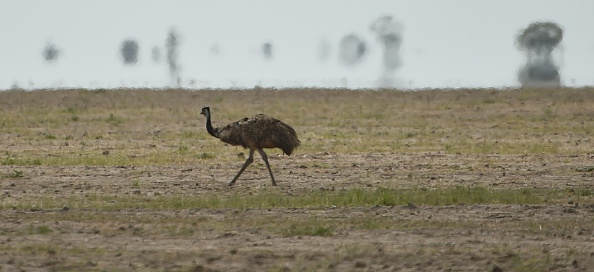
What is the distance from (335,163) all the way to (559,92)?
19.3 m

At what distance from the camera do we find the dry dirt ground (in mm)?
12789

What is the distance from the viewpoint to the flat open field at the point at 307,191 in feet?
43.2

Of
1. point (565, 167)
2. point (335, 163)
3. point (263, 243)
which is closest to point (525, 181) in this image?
point (565, 167)

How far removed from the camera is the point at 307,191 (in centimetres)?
1919

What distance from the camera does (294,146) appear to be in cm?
2016

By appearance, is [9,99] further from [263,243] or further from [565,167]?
[263,243]

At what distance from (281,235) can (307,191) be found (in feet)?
16.0

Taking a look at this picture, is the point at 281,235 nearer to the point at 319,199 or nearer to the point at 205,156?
the point at 319,199

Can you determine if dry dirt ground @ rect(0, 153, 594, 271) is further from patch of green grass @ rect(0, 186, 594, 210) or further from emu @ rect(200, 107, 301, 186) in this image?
emu @ rect(200, 107, 301, 186)

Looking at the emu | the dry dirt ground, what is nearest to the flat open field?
the dry dirt ground

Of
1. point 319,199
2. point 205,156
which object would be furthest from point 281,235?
point 205,156

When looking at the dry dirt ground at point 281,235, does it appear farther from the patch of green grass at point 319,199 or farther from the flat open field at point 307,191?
the patch of green grass at point 319,199

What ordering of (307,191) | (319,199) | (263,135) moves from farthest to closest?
1. (263,135)
2. (307,191)
3. (319,199)

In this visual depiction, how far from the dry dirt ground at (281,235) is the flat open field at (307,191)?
21 mm
